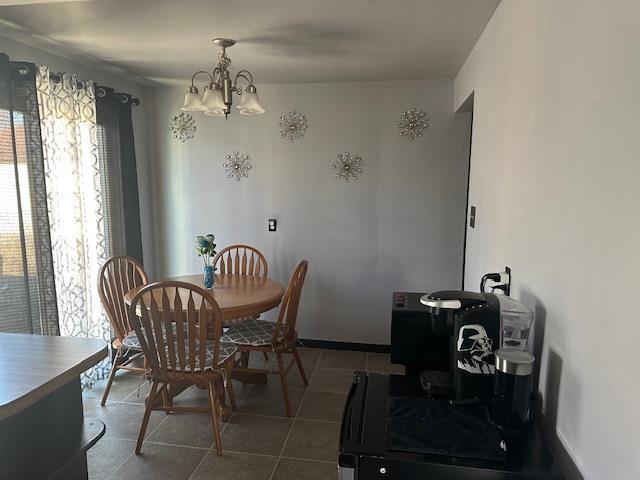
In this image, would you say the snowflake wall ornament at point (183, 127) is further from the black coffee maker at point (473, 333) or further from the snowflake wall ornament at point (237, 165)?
the black coffee maker at point (473, 333)

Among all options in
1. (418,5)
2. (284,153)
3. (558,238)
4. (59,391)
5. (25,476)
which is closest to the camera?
(558,238)

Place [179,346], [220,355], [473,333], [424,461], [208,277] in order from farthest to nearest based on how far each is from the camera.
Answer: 1. [208,277]
2. [220,355]
3. [179,346]
4. [473,333]
5. [424,461]

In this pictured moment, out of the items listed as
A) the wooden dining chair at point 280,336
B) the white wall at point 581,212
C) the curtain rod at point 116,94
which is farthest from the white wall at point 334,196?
the white wall at point 581,212

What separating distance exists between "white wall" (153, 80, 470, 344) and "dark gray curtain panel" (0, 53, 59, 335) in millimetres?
1409

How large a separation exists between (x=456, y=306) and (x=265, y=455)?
5.36 feet

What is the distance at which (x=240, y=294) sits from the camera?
279cm

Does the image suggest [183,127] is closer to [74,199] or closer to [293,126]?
[293,126]

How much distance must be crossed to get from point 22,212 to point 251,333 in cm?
153

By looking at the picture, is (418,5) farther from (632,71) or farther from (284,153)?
(284,153)

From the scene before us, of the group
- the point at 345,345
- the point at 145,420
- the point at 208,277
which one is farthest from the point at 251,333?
the point at 345,345

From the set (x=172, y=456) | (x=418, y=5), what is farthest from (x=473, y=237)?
(x=172, y=456)

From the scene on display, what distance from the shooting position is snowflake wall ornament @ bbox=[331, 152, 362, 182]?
11.6 feet

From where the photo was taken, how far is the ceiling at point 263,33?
195cm

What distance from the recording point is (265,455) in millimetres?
2303
